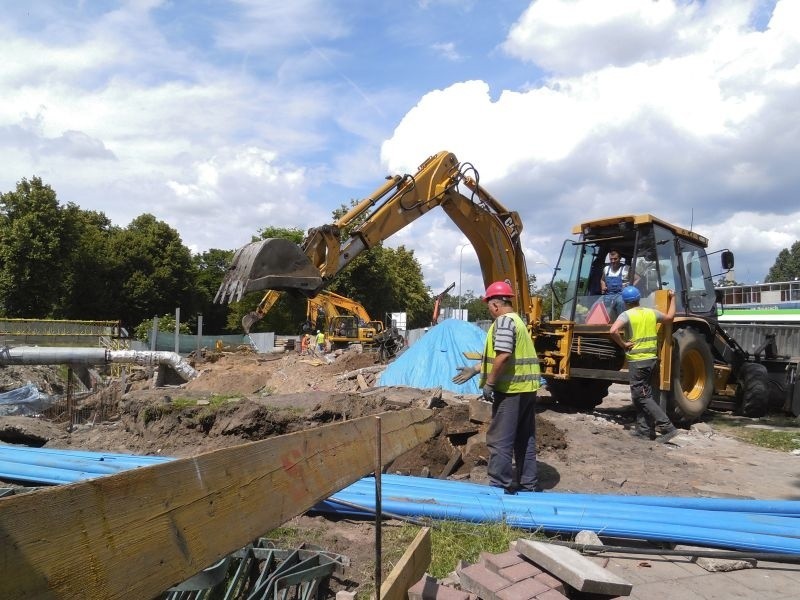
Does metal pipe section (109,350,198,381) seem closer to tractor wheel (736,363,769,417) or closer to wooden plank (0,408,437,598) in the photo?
tractor wheel (736,363,769,417)

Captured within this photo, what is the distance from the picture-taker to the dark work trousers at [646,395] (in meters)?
8.00

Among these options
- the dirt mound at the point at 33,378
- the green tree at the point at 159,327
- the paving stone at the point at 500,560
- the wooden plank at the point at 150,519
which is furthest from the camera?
the green tree at the point at 159,327

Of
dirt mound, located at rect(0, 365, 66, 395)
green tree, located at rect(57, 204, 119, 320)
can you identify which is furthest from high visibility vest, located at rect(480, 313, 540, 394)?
green tree, located at rect(57, 204, 119, 320)

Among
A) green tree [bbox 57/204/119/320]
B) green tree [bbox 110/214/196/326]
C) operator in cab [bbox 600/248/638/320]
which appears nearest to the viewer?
operator in cab [bbox 600/248/638/320]

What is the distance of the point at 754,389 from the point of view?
33.0 ft

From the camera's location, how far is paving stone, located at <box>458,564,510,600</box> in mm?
2973

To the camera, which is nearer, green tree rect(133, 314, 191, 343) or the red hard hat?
the red hard hat

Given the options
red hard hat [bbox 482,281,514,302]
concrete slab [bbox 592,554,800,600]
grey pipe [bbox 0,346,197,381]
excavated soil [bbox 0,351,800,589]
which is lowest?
concrete slab [bbox 592,554,800,600]

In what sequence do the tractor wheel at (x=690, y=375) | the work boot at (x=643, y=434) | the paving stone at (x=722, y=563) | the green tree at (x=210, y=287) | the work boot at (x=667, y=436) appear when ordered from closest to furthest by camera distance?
the paving stone at (x=722, y=563)
the work boot at (x=667, y=436)
the work boot at (x=643, y=434)
the tractor wheel at (x=690, y=375)
the green tree at (x=210, y=287)

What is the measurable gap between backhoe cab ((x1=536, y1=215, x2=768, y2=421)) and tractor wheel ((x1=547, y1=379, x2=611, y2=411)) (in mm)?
17

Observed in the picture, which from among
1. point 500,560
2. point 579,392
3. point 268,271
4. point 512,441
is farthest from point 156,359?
point 500,560

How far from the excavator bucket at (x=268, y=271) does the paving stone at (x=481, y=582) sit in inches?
185

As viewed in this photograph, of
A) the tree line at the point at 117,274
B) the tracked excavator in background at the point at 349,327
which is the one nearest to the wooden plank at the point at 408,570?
the tracked excavator in background at the point at 349,327

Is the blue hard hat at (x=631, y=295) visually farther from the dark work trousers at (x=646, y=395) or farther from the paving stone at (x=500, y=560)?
the paving stone at (x=500, y=560)
